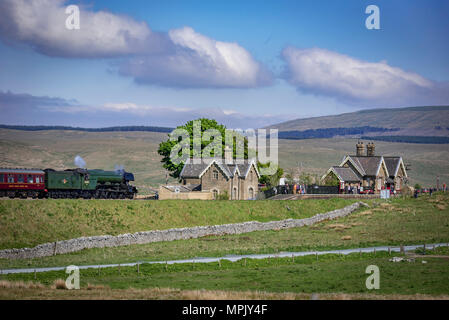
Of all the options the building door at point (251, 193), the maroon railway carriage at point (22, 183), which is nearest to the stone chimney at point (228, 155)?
the building door at point (251, 193)

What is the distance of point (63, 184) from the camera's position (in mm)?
73125

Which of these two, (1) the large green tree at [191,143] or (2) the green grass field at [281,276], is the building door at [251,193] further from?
(2) the green grass field at [281,276]

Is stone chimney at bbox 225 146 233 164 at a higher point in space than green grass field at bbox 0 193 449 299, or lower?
higher

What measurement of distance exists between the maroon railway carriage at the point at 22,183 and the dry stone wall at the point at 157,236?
1750 cm

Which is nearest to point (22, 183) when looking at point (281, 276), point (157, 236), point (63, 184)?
point (63, 184)

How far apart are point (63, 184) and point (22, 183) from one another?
5.37 m

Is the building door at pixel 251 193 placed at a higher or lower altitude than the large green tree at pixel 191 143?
lower

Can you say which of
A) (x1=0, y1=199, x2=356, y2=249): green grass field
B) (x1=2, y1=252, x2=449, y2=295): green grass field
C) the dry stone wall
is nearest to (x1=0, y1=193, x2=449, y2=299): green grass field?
(x1=2, y1=252, x2=449, y2=295): green grass field

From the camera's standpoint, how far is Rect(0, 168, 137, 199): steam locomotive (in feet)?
224

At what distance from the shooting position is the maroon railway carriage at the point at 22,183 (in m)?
67.5

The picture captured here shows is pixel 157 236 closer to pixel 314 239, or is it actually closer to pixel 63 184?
pixel 314 239

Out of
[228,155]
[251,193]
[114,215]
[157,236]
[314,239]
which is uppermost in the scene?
[228,155]

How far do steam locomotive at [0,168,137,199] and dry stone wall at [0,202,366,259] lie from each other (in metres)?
17.4

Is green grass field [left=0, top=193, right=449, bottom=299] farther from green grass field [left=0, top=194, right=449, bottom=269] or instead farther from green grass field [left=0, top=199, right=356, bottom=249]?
green grass field [left=0, top=199, right=356, bottom=249]
